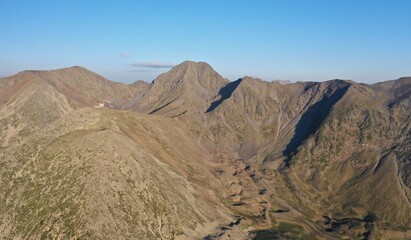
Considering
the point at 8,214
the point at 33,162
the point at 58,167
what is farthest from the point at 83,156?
the point at 8,214

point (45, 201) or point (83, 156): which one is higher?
point (83, 156)

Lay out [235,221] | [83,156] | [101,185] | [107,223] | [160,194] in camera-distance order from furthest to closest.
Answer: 1. [235,221]
2. [160,194]
3. [83,156]
4. [101,185]
5. [107,223]

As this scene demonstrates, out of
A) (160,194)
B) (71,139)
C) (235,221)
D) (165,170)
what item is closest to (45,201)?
(71,139)

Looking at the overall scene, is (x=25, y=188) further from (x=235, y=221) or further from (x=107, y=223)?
(x=235, y=221)

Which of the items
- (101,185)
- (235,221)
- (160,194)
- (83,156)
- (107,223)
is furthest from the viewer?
(235,221)

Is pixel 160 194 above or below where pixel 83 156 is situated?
below

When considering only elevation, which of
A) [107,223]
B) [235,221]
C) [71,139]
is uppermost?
[71,139]

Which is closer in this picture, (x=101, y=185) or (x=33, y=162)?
(x=101, y=185)

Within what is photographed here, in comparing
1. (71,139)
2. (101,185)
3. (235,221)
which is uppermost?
(71,139)

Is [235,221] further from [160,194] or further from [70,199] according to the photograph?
[70,199]
